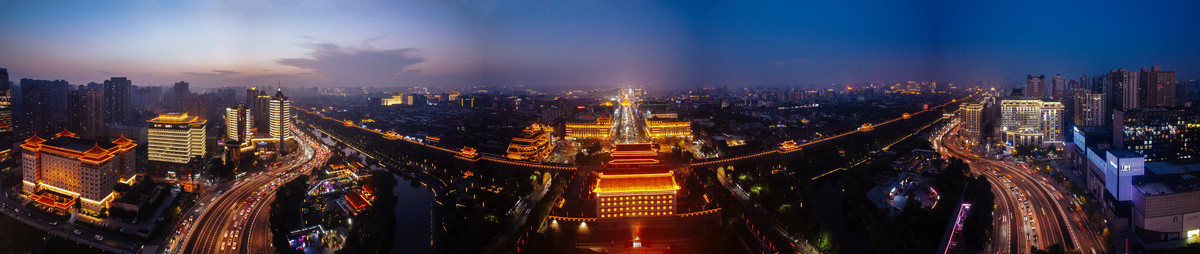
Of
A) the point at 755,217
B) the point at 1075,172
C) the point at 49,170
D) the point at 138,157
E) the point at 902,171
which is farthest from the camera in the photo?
the point at 138,157

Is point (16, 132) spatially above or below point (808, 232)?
above

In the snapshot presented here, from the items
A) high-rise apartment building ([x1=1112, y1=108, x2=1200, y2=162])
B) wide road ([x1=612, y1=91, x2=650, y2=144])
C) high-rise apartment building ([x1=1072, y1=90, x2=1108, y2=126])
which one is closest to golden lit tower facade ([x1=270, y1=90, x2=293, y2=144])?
wide road ([x1=612, y1=91, x2=650, y2=144])

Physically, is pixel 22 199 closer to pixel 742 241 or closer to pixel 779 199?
pixel 742 241

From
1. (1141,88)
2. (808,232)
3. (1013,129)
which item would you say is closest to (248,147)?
(808,232)

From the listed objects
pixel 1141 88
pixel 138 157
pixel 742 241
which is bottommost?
pixel 742 241

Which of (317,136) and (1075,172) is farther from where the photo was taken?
(317,136)

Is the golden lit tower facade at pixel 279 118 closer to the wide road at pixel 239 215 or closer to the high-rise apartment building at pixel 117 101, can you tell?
the wide road at pixel 239 215

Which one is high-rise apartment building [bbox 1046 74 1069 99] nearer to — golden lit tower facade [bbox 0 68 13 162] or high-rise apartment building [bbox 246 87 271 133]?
high-rise apartment building [bbox 246 87 271 133]
